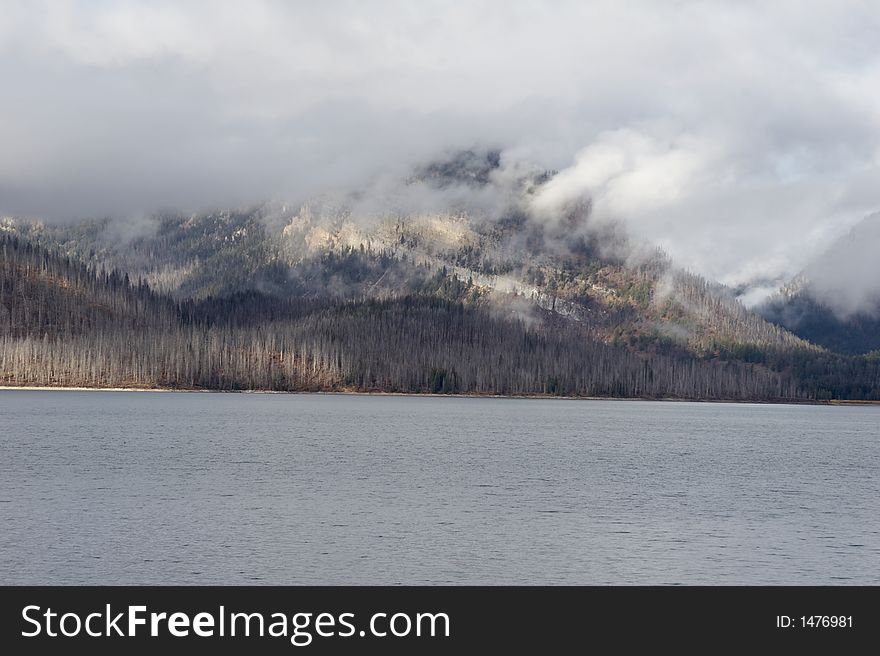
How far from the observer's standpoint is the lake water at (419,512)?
187 ft

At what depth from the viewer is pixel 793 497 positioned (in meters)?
91.7

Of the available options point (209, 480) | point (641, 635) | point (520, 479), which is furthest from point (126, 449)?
point (641, 635)

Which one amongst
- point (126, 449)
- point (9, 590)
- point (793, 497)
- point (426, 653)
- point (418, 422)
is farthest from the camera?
point (418, 422)

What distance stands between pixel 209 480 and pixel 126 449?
31.5m

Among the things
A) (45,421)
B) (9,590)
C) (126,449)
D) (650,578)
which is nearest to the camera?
(9,590)

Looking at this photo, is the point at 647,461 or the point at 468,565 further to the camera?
the point at 647,461

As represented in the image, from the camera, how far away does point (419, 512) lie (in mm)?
75875

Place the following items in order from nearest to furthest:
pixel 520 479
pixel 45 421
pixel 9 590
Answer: pixel 9 590 → pixel 520 479 → pixel 45 421

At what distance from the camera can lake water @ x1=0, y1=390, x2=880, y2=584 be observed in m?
56.9

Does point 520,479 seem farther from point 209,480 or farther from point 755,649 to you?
point 755,649

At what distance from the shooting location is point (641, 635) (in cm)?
4644

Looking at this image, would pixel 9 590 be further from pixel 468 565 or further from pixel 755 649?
pixel 755 649

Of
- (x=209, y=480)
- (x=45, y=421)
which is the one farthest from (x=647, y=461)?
(x=45, y=421)

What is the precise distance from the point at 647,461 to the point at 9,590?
85.8 meters
